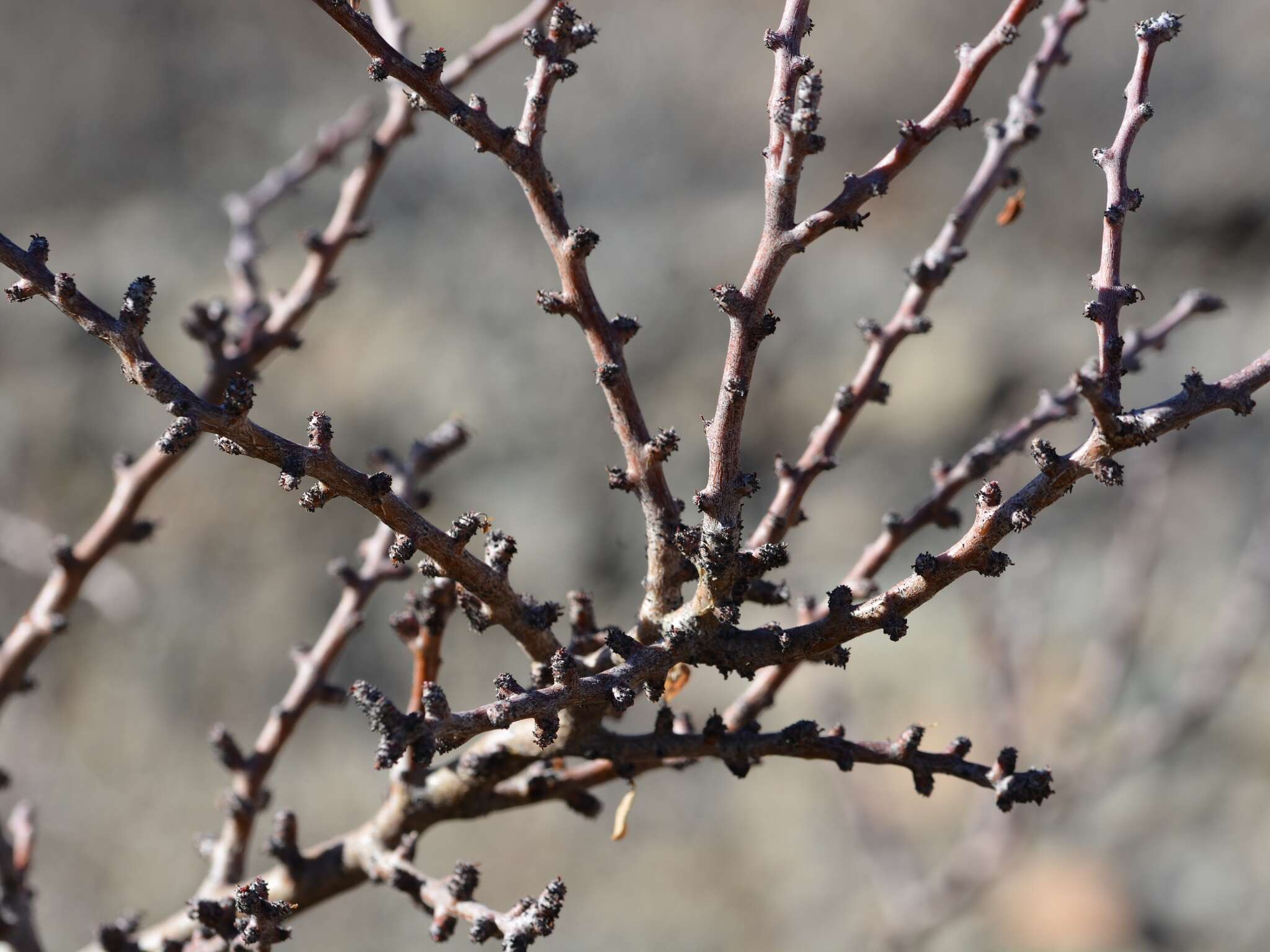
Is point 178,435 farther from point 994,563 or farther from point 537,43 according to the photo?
point 994,563

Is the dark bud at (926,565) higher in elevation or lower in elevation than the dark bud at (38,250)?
lower

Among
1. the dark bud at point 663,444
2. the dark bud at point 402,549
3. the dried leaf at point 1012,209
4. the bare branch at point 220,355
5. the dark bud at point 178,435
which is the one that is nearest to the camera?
the dark bud at point 178,435

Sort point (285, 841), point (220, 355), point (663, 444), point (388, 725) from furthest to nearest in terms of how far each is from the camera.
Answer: point (220, 355) → point (285, 841) → point (663, 444) → point (388, 725)

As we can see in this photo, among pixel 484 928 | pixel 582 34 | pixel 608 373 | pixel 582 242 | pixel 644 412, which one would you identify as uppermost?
pixel 644 412

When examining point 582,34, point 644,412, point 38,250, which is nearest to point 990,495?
point 582,34

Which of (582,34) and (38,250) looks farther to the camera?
(582,34)

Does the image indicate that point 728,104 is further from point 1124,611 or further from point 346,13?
point 346,13

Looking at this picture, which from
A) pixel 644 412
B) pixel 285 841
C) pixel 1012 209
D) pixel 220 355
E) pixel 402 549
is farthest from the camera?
pixel 644 412

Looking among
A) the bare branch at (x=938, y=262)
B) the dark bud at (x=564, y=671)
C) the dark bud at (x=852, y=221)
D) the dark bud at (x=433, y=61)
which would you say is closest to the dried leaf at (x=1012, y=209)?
the bare branch at (x=938, y=262)

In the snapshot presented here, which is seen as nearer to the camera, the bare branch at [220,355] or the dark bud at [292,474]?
the dark bud at [292,474]

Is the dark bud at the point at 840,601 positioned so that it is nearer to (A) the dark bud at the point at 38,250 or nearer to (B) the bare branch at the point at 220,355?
(A) the dark bud at the point at 38,250

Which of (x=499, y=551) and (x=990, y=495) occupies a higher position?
(x=499, y=551)
